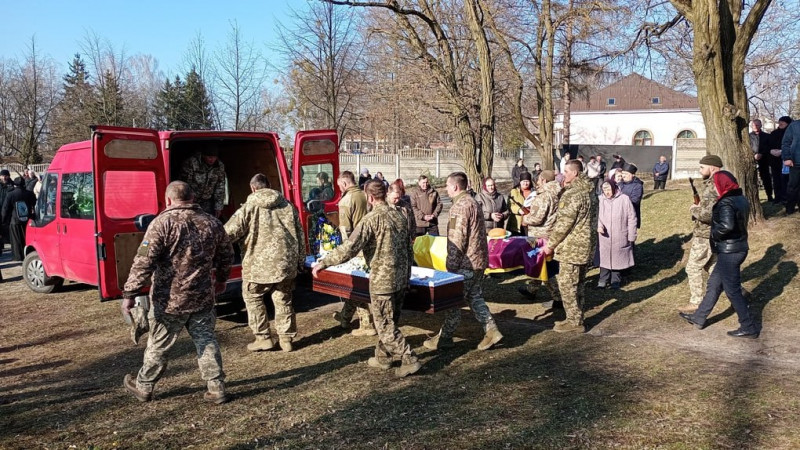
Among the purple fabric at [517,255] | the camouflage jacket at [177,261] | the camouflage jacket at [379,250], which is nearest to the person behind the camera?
the camouflage jacket at [177,261]

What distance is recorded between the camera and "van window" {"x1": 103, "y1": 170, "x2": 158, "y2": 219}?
6.80 m

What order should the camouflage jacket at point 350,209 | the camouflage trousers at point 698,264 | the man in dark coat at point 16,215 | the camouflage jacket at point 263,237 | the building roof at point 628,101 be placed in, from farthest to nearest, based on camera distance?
the building roof at point 628,101, the man in dark coat at point 16,215, the camouflage trousers at point 698,264, the camouflage jacket at point 350,209, the camouflage jacket at point 263,237

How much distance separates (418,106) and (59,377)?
45.1ft

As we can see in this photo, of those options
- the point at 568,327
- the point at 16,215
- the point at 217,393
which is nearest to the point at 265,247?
the point at 217,393

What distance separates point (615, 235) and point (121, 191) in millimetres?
6672

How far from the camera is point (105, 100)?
24.8m

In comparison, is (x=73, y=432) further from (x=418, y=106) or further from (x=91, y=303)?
(x=418, y=106)

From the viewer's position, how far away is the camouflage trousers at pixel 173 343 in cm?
493

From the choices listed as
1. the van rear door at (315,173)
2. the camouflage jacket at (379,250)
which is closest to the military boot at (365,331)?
the camouflage jacket at (379,250)

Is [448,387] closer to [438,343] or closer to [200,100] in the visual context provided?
[438,343]

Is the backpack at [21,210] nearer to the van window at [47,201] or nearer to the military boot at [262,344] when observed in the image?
the van window at [47,201]

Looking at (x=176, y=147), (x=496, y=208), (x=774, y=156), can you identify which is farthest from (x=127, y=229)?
(x=774, y=156)

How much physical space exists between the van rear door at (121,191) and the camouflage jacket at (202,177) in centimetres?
129

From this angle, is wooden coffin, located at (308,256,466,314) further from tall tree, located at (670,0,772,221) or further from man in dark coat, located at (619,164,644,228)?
tall tree, located at (670,0,772,221)
